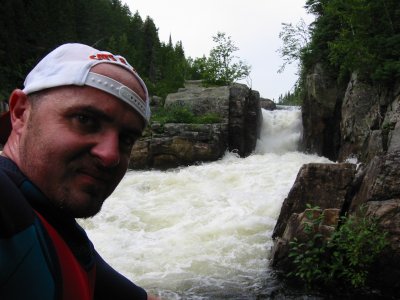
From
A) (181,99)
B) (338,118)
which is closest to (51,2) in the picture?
(181,99)

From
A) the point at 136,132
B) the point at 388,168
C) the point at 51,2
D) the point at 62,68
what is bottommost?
the point at 388,168

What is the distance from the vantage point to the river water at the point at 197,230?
5582 mm

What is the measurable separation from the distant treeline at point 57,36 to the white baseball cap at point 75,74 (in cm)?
2652

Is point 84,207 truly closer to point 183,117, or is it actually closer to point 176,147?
point 176,147

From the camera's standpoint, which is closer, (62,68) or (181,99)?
(62,68)

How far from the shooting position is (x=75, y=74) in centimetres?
100

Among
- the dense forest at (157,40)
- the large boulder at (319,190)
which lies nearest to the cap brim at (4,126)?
the large boulder at (319,190)

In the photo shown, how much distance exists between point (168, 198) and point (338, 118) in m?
9.38

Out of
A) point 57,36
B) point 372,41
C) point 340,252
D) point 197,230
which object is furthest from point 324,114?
point 57,36

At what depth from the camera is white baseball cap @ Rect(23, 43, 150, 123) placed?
1.01 metres

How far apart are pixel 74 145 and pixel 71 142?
1cm

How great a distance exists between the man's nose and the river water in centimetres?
448

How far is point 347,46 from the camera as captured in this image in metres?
12.9

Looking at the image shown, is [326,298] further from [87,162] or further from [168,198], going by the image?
[168,198]
